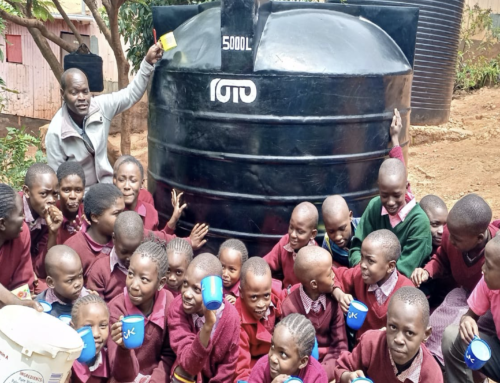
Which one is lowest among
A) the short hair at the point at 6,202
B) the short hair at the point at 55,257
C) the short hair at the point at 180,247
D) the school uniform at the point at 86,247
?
the school uniform at the point at 86,247

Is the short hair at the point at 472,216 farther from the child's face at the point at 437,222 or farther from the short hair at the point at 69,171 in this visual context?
the short hair at the point at 69,171

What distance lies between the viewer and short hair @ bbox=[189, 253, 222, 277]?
122 inches

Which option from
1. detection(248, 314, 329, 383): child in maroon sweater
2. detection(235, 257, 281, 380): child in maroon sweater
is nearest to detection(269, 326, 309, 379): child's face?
detection(248, 314, 329, 383): child in maroon sweater

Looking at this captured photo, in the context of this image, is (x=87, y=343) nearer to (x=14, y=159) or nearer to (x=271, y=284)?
(x=271, y=284)

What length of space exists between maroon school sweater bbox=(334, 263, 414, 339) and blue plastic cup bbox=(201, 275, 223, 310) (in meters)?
1.11

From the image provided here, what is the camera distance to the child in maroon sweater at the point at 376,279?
331cm

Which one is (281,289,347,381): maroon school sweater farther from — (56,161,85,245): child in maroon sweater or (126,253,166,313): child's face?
(56,161,85,245): child in maroon sweater

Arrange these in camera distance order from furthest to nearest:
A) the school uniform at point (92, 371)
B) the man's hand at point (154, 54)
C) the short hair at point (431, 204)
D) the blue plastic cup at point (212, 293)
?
the man's hand at point (154, 54), the short hair at point (431, 204), the school uniform at point (92, 371), the blue plastic cup at point (212, 293)

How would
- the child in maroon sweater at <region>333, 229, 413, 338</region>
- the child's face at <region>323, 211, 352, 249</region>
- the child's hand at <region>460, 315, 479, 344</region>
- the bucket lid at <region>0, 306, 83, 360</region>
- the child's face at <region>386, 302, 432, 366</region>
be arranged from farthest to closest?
the child's face at <region>323, 211, 352, 249</region> < the child in maroon sweater at <region>333, 229, 413, 338</region> < the child's hand at <region>460, 315, 479, 344</region> < the child's face at <region>386, 302, 432, 366</region> < the bucket lid at <region>0, 306, 83, 360</region>

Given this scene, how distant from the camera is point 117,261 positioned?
3.54m

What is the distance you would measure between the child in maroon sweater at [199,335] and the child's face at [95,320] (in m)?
0.37

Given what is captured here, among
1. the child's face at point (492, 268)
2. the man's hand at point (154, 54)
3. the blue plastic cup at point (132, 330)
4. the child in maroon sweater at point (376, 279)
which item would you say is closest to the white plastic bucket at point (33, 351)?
the blue plastic cup at point (132, 330)

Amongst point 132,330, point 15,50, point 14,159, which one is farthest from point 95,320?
point 15,50

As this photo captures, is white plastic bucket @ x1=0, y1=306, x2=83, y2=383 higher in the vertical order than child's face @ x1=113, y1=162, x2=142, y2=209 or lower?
lower
